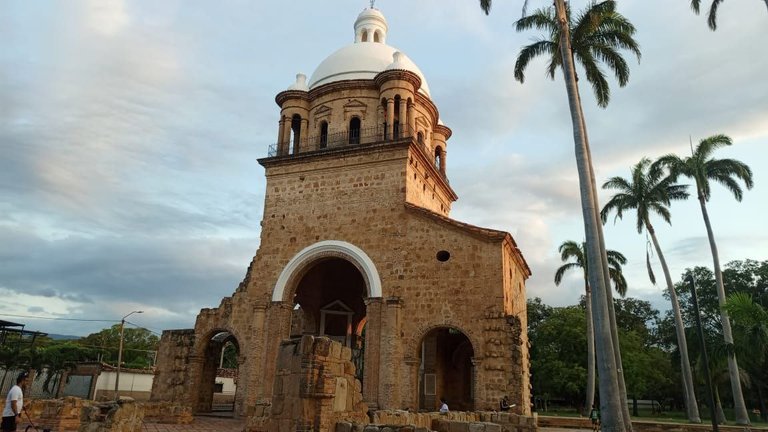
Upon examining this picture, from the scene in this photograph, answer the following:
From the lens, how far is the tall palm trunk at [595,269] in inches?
470

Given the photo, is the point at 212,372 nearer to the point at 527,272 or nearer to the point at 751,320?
the point at 527,272

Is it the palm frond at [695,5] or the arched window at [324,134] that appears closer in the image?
the palm frond at [695,5]

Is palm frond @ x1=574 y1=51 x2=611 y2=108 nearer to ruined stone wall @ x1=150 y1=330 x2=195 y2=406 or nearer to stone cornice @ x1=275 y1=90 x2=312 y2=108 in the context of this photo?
stone cornice @ x1=275 y1=90 x2=312 y2=108

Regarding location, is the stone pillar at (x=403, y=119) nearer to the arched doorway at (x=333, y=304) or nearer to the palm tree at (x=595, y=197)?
the palm tree at (x=595, y=197)

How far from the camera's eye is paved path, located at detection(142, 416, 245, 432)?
1468 cm

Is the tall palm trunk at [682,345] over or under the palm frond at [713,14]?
under

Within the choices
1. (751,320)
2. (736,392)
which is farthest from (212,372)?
(736,392)

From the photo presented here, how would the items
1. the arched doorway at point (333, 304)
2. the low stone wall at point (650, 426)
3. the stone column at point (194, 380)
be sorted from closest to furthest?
the low stone wall at point (650, 426) → the stone column at point (194, 380) → the arched doorway at point (333, 304)

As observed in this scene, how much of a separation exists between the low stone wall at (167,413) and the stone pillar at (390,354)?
6430 mm

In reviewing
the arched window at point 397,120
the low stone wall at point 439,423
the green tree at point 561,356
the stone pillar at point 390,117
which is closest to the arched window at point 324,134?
the arched window at point 397,120

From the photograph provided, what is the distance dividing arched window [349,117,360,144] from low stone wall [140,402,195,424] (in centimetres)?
1228

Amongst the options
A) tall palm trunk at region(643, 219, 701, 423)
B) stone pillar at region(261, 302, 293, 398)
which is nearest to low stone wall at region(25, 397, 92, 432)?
stone pillar at region(261, 302, 293, 398)

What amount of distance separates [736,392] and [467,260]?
15.8 metres

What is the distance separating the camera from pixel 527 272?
2561 cm
